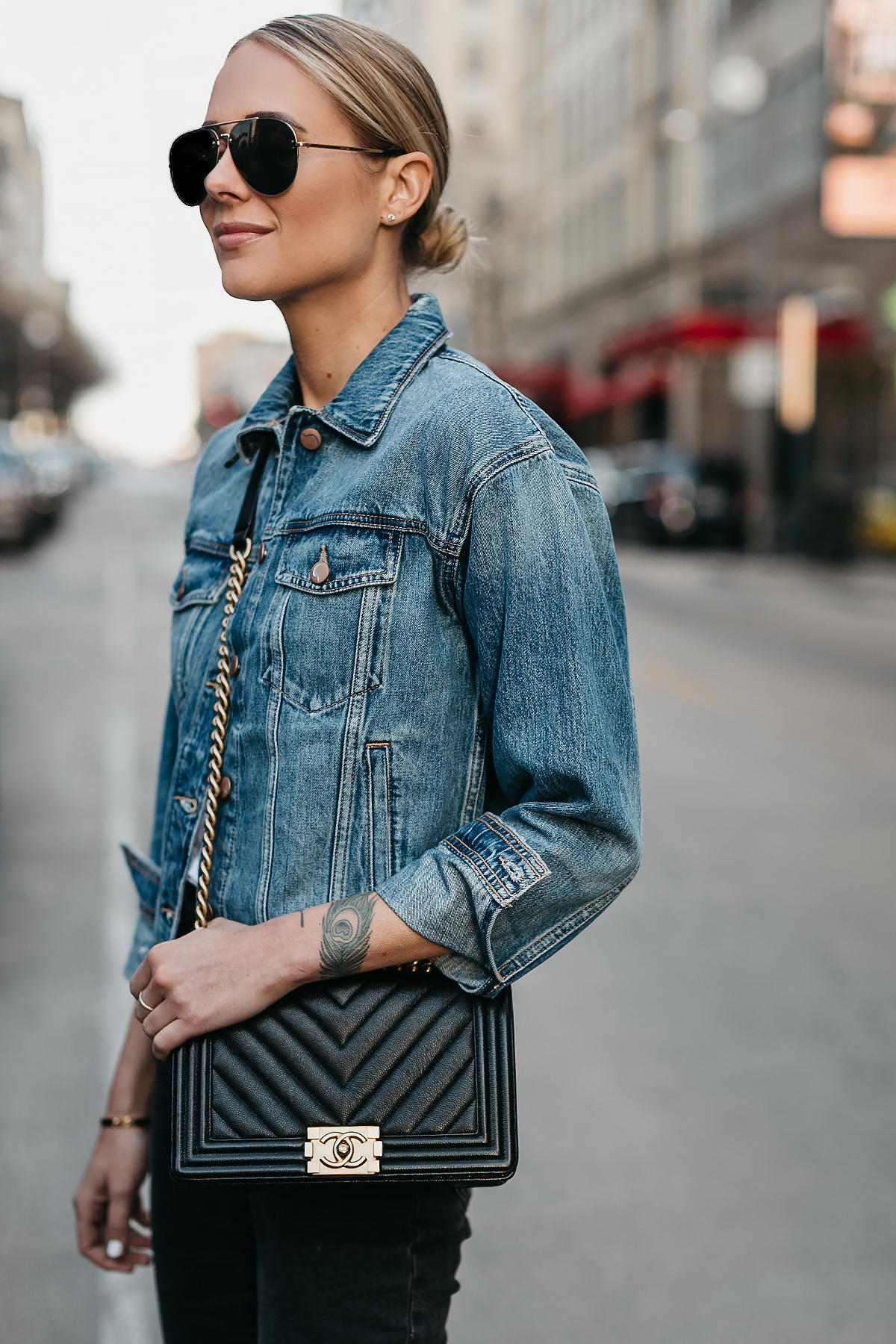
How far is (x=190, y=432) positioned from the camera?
172 meters

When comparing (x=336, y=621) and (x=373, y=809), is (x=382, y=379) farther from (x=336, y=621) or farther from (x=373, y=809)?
(x=373, y=809)

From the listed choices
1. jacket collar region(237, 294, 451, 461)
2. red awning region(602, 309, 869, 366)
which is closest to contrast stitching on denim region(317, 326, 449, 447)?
jacket collar region(237, 294, 451, 461)

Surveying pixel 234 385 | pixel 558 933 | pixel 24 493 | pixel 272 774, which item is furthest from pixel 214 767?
pixel 234 385

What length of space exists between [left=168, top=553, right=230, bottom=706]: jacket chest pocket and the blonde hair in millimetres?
506

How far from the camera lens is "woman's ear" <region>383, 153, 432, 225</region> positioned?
1559mm

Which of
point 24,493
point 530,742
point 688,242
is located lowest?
point 530,742

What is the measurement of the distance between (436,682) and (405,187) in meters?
0.55

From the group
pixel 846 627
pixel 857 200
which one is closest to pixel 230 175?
pixel 846 627

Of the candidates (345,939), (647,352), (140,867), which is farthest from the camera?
(647,352)

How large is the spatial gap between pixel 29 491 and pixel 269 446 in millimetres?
25305

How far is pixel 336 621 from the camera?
1451 mm

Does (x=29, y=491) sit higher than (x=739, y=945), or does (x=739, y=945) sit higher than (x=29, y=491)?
(x=29, y=491)

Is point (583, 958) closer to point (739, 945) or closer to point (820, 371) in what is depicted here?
point (739, 945)

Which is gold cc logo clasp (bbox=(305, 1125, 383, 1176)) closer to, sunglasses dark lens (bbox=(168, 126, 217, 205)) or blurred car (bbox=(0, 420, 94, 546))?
sunglasses dark lens (bbox=(168, 126, 217, 205))
